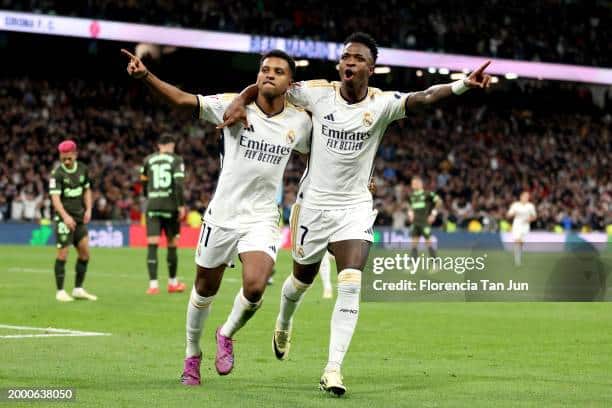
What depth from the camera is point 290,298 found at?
31.1 feet

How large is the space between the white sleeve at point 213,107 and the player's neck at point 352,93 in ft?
2.89

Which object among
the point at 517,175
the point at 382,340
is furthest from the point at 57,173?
the point at 517,175

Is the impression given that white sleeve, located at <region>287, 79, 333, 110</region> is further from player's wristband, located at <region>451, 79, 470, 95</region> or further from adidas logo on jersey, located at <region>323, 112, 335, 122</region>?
player's wristband, located at <region>451, 79, 470, 95</region>

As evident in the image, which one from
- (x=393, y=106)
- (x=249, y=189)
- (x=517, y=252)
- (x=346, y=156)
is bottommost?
(x=249, y=189)

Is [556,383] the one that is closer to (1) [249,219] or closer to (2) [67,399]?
(1) [249,219]

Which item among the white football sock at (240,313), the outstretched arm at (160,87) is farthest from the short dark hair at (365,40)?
the white football sock at (240,313)

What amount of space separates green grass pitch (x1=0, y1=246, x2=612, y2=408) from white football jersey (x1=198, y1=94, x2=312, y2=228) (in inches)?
50.9

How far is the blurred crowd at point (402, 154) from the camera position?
37.2m

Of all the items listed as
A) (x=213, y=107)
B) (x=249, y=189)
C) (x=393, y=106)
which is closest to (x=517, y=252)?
(x=393, y=106)

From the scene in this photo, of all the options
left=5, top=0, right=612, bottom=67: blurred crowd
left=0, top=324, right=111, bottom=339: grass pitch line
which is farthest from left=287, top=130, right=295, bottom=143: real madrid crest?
left=5, top=0, right=612, bottom=67: blurred crowd

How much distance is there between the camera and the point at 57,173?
16.3m

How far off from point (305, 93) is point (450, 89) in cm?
114
